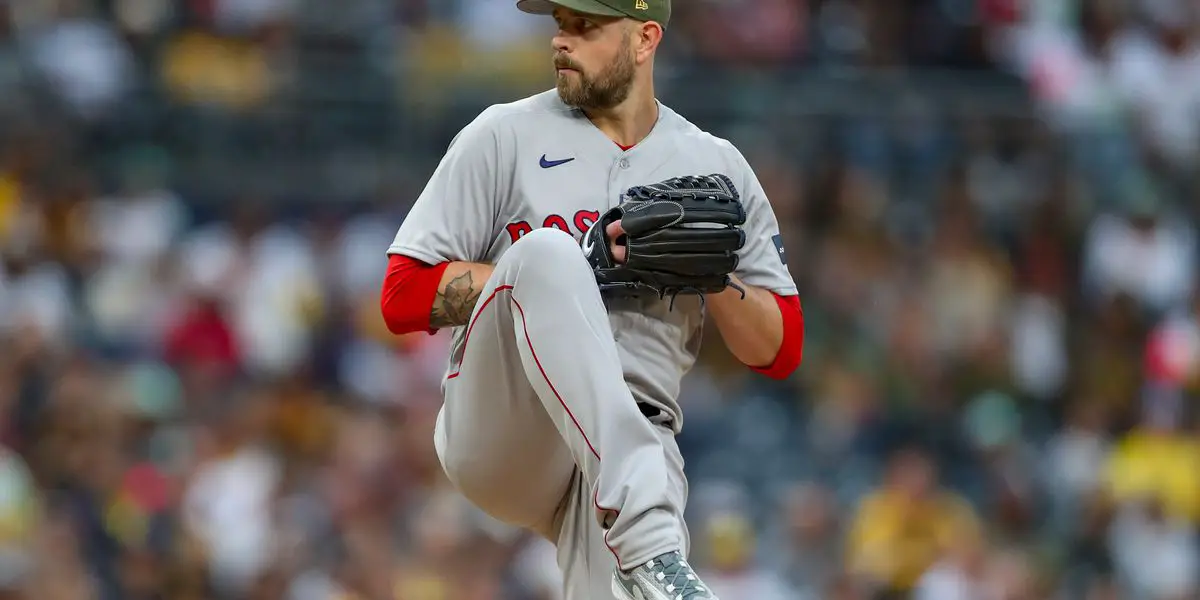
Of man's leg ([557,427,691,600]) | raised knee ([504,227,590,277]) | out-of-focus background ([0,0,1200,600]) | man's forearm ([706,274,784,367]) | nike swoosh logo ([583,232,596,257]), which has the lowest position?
out-of-focus background ([0,0,1200,600])

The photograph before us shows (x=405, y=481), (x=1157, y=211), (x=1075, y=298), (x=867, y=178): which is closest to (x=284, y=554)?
(x=405, y=481)

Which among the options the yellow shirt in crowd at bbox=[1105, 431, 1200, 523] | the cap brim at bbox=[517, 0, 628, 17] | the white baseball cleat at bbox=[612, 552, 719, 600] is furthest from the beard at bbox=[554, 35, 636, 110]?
the yellow shirt in crowd at bbox=[1105, 431, 1200, 523]

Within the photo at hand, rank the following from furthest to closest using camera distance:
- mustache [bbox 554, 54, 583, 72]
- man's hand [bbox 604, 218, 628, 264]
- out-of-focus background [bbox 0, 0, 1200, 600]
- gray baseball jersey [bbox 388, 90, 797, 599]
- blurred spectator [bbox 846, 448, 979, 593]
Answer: blurred spectator [bbox 846, 448, 979, 593], out-of-focus background [bbox 0, 0, 1200, 600], mustache [bbox 554, 54, 583, 72], man's hand [bbox 604, 218, 628, 264], gray baseball jersey [bbox 388, 90, 797, 599]

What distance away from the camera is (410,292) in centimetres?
350

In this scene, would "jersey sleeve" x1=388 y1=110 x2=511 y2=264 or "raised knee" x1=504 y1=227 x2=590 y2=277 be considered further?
"jersey sleeve" x1=388 y1=110 x2=511 y2=264

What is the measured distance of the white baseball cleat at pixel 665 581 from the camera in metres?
2.96

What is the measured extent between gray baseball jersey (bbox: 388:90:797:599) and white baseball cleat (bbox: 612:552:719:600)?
108mm

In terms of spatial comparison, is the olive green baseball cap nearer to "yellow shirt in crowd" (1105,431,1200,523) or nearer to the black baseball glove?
the black baseball glove

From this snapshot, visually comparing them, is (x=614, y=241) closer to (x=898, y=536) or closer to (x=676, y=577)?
(x=676, y=577)

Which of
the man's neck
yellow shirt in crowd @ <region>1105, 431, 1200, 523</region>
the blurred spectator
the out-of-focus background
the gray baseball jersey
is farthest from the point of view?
yellow shirt in crowd @ <region>1105, 431, 1200, 523</region>

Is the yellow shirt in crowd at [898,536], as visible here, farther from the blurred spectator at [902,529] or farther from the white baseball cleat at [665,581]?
the white baseball cleat at [665,581]

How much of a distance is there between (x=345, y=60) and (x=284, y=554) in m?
3.17

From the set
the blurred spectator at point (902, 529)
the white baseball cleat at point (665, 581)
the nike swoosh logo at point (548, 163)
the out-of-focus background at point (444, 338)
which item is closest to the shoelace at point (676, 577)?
the white baseball cleat at point (665, 581)

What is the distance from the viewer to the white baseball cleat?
296cm
